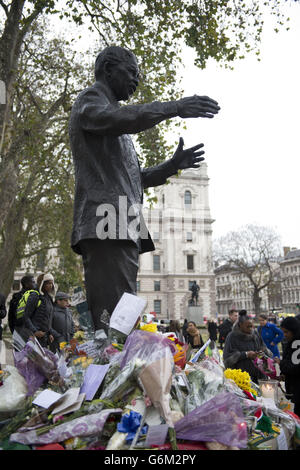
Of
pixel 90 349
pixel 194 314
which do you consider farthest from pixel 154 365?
pixel 194 314

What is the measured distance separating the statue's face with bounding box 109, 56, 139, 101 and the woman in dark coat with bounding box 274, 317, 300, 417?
320 centimetres

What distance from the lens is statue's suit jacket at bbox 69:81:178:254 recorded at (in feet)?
8.05

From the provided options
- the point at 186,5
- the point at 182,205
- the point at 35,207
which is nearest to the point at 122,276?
the point at 186,5

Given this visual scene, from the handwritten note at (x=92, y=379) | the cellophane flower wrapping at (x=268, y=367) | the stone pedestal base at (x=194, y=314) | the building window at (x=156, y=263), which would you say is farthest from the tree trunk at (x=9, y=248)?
the building window at (x=156, y=263)

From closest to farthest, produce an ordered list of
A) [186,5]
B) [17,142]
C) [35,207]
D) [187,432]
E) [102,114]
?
[187,432]
[102,114]
[186,5]
[17,142]
[35,207]

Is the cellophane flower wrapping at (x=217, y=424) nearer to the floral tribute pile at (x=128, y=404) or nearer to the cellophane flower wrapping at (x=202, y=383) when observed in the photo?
the floral tribute pile at (x=128, y=404)

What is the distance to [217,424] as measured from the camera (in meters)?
1.72

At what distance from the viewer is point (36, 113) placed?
1590cm

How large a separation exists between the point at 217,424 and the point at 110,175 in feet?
5.45

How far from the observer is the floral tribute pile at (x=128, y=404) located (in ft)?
5.59

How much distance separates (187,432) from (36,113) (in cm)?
1591

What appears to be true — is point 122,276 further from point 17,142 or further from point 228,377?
point 17,142
